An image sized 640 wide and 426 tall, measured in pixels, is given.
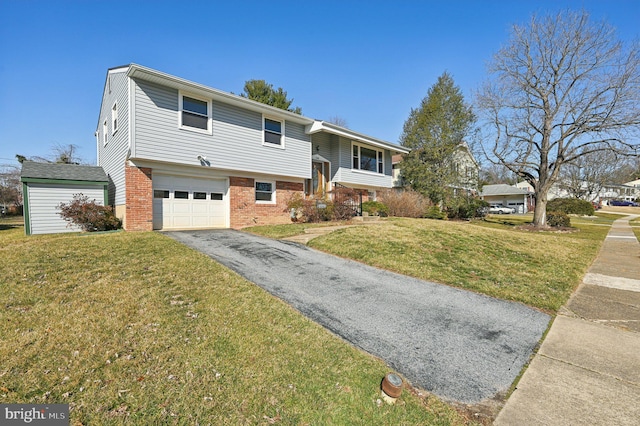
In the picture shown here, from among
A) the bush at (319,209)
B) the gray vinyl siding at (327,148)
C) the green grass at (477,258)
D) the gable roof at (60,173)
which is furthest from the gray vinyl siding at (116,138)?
the gray vinyl siding at (327,148)

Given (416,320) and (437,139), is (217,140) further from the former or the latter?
(437,139)

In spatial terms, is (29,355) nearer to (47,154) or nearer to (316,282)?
(316,282)

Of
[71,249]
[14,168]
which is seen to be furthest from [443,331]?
[14,168]

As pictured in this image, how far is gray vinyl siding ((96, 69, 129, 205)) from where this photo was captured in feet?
34.0

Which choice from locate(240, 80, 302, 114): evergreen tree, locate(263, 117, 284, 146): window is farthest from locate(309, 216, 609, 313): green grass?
locate(240, 80, 302, 114): evergreen tree

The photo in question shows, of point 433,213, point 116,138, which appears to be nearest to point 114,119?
point 116,138

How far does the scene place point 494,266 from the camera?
6.70m

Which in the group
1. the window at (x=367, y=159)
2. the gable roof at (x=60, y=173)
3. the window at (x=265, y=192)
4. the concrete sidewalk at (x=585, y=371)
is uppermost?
the window at (x=367, y=159)

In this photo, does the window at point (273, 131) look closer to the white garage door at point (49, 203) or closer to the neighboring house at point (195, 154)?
the neighboring house at point (195, 154)

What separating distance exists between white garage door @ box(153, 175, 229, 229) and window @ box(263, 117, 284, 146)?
3.08 metres

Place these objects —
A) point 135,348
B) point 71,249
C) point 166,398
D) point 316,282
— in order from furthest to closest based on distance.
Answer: point 71,249, point 316,282, point 135,348, point 166,398

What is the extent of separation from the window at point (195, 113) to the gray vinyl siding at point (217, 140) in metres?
0.21

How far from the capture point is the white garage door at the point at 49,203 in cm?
1079

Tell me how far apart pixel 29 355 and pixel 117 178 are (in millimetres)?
10563
